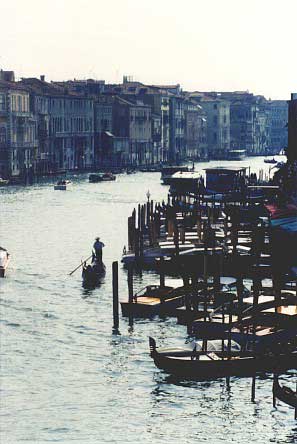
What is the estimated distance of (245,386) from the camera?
20469 mm

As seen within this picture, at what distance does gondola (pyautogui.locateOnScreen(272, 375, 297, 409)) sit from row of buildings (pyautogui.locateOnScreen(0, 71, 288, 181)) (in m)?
57.9

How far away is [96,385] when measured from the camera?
20859 millimetres

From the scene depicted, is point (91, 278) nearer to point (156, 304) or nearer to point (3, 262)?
point (3, 262)

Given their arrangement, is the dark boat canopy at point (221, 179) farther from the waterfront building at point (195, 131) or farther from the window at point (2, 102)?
the waterfront building at point (195, 131)

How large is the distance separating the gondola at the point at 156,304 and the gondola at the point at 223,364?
4.80 metres

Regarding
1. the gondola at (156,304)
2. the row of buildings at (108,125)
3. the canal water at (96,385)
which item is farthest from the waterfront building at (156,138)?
the gondola at (156,304)

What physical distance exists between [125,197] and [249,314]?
4044cm

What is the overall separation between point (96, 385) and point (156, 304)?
16.5 ft

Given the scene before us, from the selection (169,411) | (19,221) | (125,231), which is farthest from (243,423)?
(19,221)

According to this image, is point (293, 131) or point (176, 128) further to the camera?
point (176, 128)

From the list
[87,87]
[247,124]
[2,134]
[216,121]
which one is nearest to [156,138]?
[87,87]

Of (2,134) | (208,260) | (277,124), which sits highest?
(2,134)

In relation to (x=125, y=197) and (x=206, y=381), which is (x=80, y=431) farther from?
(x=125, y=197)

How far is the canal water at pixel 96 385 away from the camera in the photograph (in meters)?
18.5
